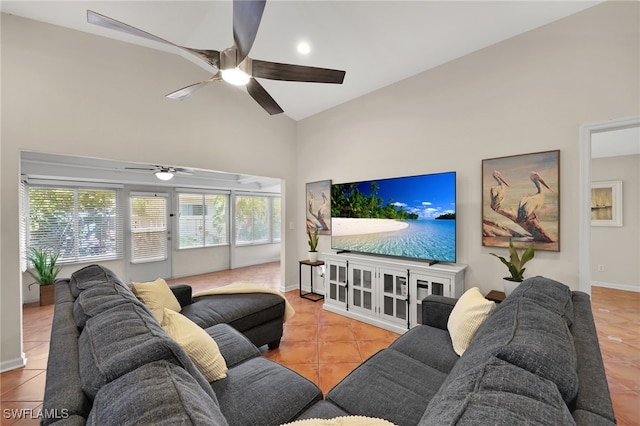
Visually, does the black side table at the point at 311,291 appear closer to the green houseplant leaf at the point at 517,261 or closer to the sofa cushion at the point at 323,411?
the green houseplant leaf at the point at 517,261

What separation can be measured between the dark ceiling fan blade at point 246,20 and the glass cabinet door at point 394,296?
8.66 ft

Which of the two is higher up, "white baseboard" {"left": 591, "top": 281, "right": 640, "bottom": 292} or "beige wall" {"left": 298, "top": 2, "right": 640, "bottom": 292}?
"beige wall" {"left": 298, "top": 2, "right": 640, "bottom": 292}

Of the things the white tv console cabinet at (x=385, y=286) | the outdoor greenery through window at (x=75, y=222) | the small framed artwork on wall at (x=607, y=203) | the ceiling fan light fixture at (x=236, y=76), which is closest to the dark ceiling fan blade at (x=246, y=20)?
the ceiling fan light fixture at (x=236, y=76)

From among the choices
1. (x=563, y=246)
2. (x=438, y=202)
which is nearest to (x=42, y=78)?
(x=438, y=202)

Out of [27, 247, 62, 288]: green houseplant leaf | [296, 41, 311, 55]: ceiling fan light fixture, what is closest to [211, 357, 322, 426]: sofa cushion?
[296, 41, 311, 55]: ceiling fan light fixture

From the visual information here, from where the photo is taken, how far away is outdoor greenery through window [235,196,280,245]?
674 centimetres

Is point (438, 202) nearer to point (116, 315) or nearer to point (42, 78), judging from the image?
point (116, 315)

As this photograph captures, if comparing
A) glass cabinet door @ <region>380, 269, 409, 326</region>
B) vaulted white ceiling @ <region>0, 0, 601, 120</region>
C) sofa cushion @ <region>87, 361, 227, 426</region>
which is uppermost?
vaulted white ceiling @ <region>0, 0, 601, 120</region>

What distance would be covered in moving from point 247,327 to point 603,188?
616 cm

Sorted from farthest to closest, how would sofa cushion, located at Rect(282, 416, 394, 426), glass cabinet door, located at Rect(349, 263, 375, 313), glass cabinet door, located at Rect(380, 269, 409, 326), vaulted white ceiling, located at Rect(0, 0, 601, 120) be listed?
glass cabinet door, located at Rect(349, 263, 375, 313) < glass cabinet door, located at Rect(380, 269, 409, 326) < vaulted white ceiling, located at Rect(0, 0, 601, 120) < sofa cushion, located at Rect(282, 416, 394, 426)

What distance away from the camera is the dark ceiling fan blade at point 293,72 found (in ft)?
6.07

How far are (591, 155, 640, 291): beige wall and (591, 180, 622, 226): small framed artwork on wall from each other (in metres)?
0.06

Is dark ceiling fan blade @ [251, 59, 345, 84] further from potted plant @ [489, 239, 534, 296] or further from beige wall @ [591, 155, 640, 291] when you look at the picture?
beige wall @ [591, 155, 640, 291]

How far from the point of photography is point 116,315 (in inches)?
43.8
